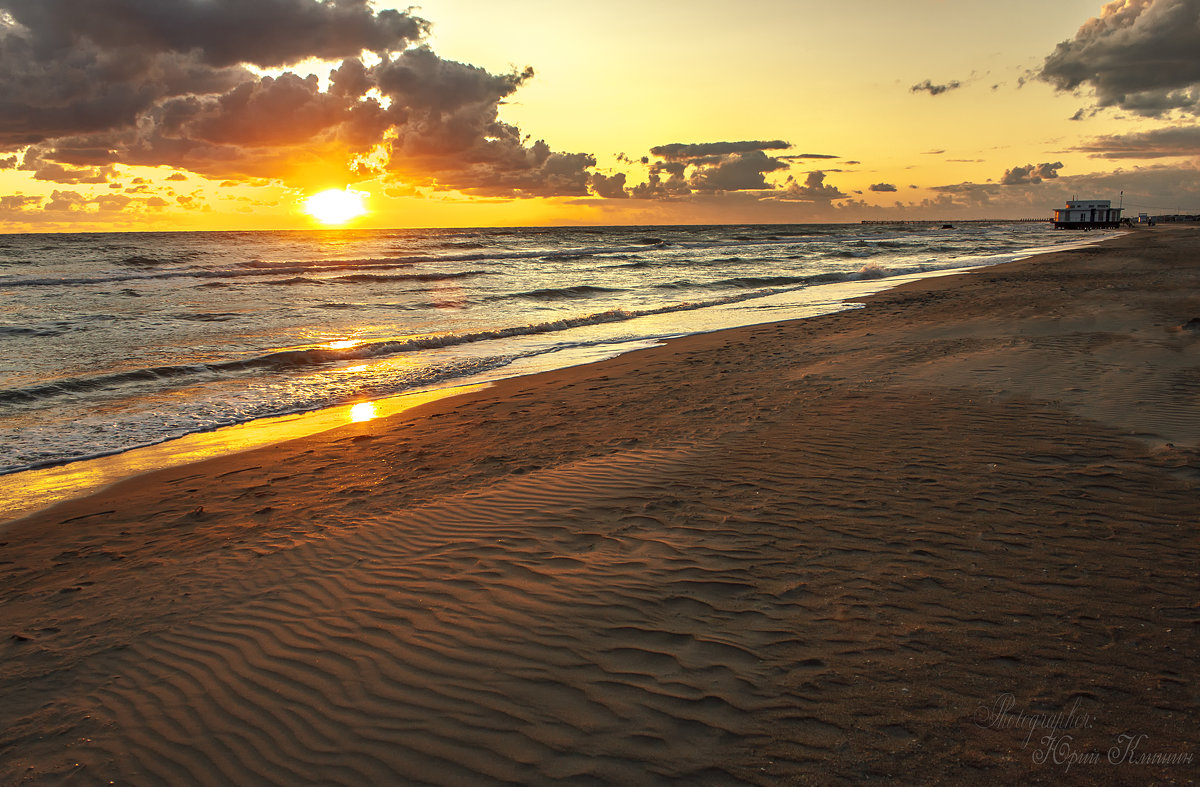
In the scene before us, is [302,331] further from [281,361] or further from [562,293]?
[562,293]

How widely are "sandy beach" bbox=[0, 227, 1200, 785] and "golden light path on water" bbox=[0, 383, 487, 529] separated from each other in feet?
1.98

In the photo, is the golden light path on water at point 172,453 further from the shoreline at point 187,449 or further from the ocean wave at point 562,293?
the ocean wave at point 562,293

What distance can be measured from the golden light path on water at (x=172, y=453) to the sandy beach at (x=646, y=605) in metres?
0.60

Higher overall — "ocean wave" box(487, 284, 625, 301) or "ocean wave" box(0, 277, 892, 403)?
"ocean wave" box(487, 284, 625, 301)

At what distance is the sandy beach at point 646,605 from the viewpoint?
10.3ft

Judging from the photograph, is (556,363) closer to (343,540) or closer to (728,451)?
(728,451)

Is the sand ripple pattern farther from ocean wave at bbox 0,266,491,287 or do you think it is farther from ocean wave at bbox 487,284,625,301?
ocean wave at bbox 0,266,491,287

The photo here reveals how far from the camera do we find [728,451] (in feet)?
23.2

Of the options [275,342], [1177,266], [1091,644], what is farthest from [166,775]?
[1177,266]

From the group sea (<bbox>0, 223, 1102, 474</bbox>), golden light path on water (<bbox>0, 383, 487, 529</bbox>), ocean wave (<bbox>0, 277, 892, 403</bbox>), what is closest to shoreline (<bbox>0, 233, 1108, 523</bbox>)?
golden light path on water (<bbox>0, 383, 487, 529</bbox>)

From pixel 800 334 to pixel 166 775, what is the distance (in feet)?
44.9

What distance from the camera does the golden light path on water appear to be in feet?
23.6

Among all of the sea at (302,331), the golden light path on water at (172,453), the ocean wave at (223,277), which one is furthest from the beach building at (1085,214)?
the golden light path on water at (172,453)

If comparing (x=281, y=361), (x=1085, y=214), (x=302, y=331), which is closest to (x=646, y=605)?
(x=281, y=361)
